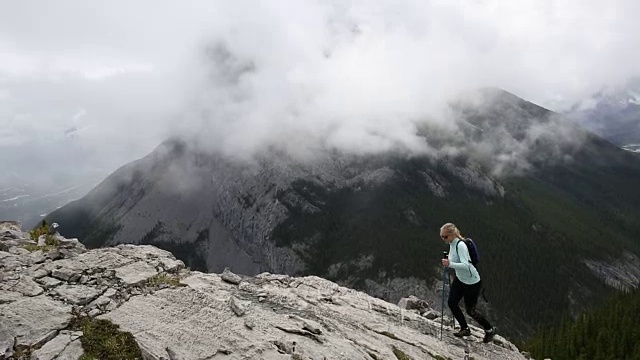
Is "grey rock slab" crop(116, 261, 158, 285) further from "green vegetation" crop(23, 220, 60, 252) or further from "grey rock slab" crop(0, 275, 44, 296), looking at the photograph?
"green vegetation" crop(23, 220, 60, 252)

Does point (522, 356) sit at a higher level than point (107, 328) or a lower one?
lower

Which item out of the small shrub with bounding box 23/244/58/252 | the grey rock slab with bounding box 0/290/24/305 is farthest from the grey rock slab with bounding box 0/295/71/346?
the small shrub with bounding box 23/244/58/252

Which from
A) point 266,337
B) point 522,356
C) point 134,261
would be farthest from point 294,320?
point 522,356

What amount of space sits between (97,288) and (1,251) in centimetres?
578

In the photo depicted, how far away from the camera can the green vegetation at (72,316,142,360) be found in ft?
41.9

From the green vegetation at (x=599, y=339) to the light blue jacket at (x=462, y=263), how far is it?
110794 mm

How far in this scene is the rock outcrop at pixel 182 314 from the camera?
13836 millimetres

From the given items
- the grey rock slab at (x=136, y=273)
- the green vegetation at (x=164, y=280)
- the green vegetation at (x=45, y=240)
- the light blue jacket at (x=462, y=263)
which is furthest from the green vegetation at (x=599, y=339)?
the green vegetation at (x=45, y=240)

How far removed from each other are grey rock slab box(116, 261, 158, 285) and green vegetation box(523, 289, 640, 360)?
11587 centimetres

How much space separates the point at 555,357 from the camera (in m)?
112

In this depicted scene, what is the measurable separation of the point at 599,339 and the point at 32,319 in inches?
5314

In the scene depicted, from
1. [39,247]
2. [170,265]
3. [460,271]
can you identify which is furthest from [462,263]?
[39,247]

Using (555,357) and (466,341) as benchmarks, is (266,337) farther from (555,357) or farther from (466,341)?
(555,357)

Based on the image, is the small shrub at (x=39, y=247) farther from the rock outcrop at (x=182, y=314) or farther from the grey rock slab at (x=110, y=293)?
the grey rock slab at (x=110, y=293)
